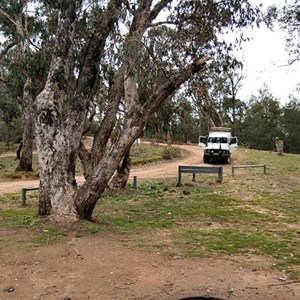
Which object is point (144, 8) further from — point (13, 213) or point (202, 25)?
point (13, 213)

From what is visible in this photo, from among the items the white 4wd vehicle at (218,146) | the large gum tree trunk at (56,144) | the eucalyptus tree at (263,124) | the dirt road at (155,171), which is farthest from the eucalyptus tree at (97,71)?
the eucalyptus tree at (263,124)

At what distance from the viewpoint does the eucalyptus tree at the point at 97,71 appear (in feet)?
27.8

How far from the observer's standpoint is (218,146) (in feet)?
85.3

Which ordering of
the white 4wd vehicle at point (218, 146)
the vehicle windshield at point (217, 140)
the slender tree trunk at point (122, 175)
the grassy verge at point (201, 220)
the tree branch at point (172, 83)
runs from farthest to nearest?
the vehicle windshield at point (217, 140) < the white 4wd vehicle at point (218, 146) < the slender tree trunk at point (122, 175) < the tree branch at point (172, 83) < the grassy verge at point (201, 220)

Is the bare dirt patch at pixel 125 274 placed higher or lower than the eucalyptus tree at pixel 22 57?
lower

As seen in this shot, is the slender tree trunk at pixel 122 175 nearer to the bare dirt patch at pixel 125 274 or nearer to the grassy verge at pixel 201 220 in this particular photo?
the grassy verge at pixel 201 220

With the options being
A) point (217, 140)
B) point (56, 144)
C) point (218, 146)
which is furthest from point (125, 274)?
point (217, 140)

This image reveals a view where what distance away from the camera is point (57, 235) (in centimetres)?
741

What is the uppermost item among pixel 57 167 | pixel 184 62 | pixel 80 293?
pixel 184 62

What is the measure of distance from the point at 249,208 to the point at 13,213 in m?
6.07

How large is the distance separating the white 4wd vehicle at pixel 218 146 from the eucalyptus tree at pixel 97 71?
53.4ft

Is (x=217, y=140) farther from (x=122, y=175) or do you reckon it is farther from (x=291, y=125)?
(x=291, y=125)

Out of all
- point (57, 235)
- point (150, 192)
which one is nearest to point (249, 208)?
point (150, 192)

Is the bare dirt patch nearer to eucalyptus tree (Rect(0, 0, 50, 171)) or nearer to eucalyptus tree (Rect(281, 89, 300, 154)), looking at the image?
eucalyptus tree (Rect(0, 0, 50, 171))
